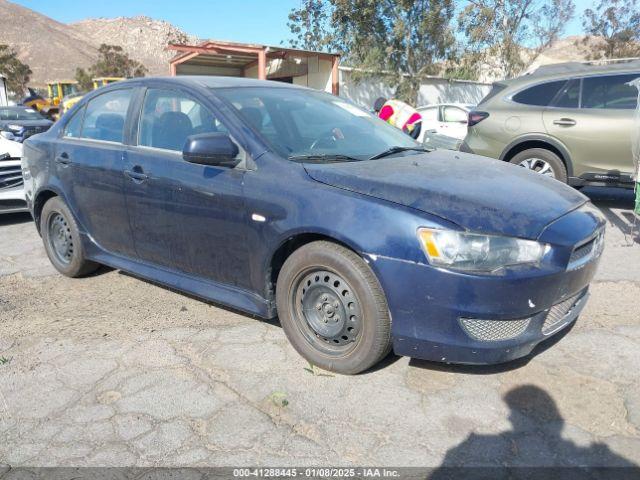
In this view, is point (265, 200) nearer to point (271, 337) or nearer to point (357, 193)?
point (357, 193)

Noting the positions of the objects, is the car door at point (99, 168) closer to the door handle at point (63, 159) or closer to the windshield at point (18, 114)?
the door handle at point (63, 159)

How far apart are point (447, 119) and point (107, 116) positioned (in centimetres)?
1041

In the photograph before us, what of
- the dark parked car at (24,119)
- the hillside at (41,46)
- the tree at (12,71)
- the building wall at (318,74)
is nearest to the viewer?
the dark parked car at (24,119)

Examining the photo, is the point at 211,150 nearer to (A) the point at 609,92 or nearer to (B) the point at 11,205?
(B) the point at 11,205

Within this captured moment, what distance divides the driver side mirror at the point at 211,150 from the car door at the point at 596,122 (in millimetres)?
5005

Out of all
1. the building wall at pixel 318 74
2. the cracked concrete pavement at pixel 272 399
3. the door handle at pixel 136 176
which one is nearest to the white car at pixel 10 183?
the cracked concrete pavement at pixel 272 399

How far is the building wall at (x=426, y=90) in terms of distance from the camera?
22.9 m

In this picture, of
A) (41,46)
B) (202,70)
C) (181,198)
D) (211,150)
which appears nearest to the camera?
(211,150)

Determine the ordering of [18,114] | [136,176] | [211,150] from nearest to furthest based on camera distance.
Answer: [211,150] < [136,176] < [18,114]

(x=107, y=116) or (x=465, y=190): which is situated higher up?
(x=107, y=116)

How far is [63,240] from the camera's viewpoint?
183 inches

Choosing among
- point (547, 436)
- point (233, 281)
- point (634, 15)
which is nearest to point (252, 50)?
point (233, 281)

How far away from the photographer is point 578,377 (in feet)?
9.69

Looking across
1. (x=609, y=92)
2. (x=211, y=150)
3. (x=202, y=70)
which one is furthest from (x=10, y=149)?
(x=202, y=70)
